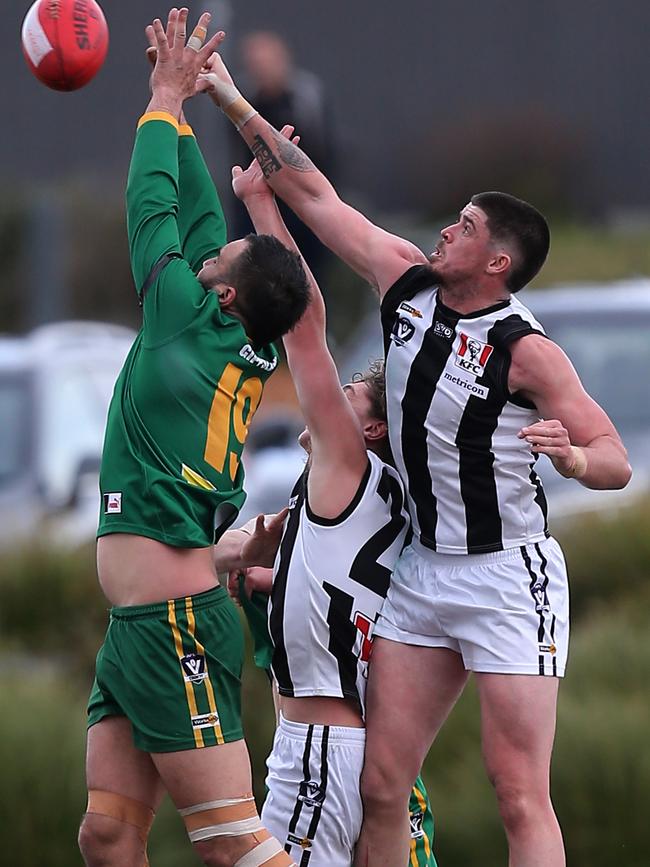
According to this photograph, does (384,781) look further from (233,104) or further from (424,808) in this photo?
(233,104)

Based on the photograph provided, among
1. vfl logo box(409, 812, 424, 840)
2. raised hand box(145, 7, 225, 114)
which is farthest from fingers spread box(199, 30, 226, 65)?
vfl logo box(409, 812, 424, 840)

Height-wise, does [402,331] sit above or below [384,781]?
above

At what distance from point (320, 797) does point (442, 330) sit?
4.88 ft

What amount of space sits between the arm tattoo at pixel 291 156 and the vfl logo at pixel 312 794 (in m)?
1.99

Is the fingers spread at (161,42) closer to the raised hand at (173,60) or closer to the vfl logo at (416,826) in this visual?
the raised hand at (173,60)

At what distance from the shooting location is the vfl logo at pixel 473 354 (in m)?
5.21

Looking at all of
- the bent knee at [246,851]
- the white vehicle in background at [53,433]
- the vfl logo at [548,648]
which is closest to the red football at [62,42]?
the vfl logo at [548,648]

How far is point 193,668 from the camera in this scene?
4.91 m

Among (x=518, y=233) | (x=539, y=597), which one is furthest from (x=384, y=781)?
(x=518, y=233)

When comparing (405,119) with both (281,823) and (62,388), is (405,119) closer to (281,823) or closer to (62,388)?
(62,388)

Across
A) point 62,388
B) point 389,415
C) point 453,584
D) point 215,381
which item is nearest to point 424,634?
point 453,584

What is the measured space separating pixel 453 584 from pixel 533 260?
1.05 m

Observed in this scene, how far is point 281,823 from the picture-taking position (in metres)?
5.22

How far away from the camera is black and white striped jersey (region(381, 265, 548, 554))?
5.21m
